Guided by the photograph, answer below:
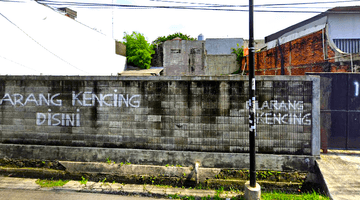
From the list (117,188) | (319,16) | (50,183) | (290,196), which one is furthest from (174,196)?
(319,16)

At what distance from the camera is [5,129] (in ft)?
22.3

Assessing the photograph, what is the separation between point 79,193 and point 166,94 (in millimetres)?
3567

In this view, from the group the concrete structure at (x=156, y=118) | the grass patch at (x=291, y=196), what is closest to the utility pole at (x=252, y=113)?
the grass patch at (x=291, y=196)

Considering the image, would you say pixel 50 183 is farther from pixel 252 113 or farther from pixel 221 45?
pixel 221 45

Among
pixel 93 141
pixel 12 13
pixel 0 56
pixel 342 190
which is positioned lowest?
pixel 342 190

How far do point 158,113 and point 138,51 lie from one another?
28.0 metres

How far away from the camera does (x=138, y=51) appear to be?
3231 cm

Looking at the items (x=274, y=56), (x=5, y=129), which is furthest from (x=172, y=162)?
(x=274, y=56)

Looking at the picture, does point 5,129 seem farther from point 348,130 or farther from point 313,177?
point 348,130

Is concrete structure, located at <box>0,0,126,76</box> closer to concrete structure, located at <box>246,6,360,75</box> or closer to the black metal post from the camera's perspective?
the black metal post

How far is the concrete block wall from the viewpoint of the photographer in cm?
578

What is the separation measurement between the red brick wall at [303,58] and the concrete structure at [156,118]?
18.1 ft

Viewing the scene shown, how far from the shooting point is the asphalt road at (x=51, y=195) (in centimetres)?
501

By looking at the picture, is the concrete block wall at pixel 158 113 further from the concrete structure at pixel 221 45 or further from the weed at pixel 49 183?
the concrete structure at pixel 221 45
